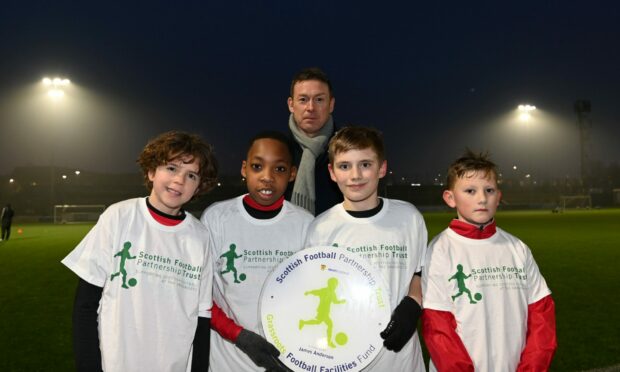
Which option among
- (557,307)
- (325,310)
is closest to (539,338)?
(325,310)

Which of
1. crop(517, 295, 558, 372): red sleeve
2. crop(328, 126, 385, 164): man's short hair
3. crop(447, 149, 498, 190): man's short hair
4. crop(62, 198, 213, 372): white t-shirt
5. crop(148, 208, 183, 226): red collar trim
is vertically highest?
crop(328, 126, 385, 164): man's short hair

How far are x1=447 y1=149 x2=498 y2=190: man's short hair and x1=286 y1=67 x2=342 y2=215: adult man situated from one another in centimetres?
123

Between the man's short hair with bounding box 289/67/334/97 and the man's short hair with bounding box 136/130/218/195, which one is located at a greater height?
the man's short hair with bounding box 289/67/334/97

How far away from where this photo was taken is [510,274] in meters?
2.65

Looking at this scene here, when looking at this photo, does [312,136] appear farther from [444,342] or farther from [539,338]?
[539,338]

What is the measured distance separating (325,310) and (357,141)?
0.95m

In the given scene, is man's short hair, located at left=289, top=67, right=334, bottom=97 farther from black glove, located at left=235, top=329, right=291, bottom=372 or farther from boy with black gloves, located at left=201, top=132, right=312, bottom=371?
black glove, located at left=235, top=329, right=291, bottom=372

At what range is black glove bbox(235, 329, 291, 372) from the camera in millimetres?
2410

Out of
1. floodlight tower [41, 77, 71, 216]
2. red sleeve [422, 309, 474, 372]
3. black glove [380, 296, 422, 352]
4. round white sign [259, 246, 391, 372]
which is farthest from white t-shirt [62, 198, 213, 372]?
floodlight tower [41, 77, 71, 216]

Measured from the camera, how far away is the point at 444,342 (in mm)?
2496

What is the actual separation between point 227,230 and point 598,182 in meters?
91.4

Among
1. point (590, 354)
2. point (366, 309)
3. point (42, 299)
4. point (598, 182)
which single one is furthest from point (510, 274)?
point (598, 182)

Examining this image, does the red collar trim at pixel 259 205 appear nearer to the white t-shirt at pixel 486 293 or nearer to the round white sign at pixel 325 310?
the round white sign at pixel 325 310

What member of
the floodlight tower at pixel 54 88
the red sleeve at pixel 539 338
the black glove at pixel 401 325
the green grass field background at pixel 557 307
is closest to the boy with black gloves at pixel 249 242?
the black glove at pixel 401 325
